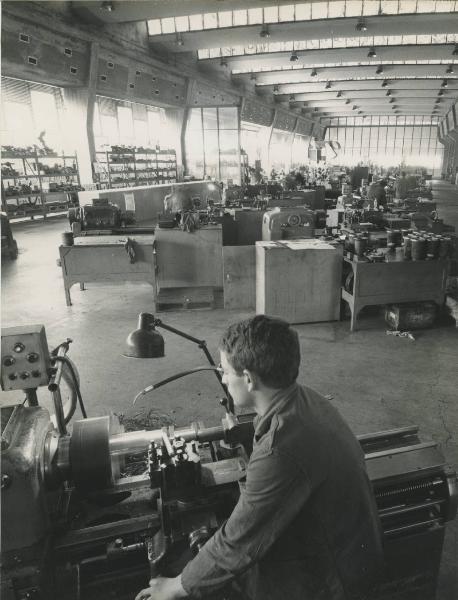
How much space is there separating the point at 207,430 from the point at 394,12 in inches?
489

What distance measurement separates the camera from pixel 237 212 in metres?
6.90

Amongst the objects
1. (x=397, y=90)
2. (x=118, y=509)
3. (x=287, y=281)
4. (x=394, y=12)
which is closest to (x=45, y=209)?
(x=287, y=281)

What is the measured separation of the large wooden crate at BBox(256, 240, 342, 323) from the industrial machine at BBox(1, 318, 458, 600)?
274cm

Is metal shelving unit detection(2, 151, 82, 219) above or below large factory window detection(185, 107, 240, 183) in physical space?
below

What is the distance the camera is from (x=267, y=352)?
1208 millimetres

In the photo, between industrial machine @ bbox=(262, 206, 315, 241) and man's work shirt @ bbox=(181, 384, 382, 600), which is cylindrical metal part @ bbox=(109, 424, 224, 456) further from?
industrial machine @ bbox=(262, 206, 315, 241)

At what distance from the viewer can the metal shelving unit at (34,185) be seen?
1066 cm

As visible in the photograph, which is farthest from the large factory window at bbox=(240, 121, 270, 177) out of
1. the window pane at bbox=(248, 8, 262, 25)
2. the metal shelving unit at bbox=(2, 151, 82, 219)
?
the metal shelving unit at bbox=(2, 151, 82, 219)

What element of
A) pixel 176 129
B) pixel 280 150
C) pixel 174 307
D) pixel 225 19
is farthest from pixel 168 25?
pixel 280 150

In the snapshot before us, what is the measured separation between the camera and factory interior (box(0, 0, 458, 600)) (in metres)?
1.54

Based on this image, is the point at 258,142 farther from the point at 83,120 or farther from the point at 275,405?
the point at 275,405

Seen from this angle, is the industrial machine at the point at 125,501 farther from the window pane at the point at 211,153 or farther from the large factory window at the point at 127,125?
the window pane at the point at 211,153

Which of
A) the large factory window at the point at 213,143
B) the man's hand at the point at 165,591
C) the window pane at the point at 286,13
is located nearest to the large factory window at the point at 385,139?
the large factory window at the point at 213,143

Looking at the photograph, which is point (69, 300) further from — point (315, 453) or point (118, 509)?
point (315, 453)
